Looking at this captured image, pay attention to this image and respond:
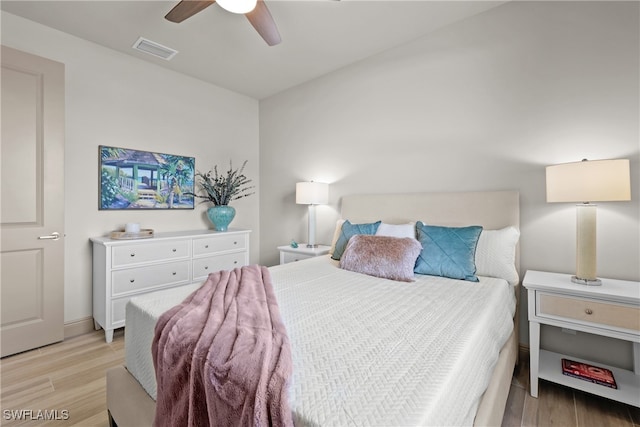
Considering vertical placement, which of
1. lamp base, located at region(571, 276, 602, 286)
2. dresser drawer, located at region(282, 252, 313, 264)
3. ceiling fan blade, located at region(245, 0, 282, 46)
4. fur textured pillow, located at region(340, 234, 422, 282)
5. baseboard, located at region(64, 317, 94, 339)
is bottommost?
baseboard, located at region(64, 317, 94, 339)

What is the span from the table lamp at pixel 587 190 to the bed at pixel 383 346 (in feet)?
1.23

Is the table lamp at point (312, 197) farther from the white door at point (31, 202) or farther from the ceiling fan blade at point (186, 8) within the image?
the white door at point (31, 202)

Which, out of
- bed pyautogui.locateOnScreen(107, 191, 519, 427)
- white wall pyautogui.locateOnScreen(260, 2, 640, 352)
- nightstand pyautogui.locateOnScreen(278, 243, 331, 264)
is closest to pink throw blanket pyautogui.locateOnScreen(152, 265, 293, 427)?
bed pyautogui.locateOnScreen(107, 191, 519, 427)

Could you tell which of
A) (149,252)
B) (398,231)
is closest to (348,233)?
(398,231)

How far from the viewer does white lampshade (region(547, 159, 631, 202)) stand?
1566 millimetres

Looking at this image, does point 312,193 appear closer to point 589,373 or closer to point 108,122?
point 108,122

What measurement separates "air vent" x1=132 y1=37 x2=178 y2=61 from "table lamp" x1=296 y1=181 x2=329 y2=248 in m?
1.86

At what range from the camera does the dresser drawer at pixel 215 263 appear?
3072mm

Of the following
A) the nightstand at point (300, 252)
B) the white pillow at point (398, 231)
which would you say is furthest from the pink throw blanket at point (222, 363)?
the nightstand at point (300, 252)

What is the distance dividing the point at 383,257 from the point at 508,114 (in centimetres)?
150

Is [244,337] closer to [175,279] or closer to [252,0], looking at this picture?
[252,0]

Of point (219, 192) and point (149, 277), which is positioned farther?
point (219, 192)

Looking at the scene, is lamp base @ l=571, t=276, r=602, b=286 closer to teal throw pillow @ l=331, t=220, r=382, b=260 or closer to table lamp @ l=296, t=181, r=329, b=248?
teal throw pillow @ l=331, t=220, r=382, b=260

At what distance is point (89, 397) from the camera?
69.3 inches
